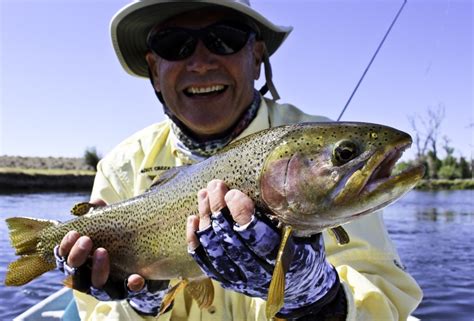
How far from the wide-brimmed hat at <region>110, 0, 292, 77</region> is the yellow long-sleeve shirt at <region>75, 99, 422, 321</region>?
572mm

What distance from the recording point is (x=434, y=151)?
1981 inches

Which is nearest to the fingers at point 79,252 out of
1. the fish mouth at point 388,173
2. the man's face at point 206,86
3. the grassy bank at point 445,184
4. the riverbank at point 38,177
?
the man's face at point 206,86

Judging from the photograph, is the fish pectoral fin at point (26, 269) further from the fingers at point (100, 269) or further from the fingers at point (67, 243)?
the fingers at point (100, 269)

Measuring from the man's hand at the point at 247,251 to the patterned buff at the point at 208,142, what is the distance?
3.94 ft

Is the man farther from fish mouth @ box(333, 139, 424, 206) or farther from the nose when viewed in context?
fish mouth @ box(333, 139, 424, 206)

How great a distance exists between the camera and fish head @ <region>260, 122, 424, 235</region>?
2.05m

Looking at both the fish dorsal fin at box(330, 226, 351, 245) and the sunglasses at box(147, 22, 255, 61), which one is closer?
the fish dorsal fin at box(330, 226, 351, 245)

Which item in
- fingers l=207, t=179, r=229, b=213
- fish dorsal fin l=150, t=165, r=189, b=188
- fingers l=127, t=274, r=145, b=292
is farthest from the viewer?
fingers l=127, t=274, r=145, b=292

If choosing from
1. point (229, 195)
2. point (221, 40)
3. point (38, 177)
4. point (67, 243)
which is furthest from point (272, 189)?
point (38, 177)

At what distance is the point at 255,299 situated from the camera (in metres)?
3.22

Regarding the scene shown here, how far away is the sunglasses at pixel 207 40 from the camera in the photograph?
11.8 ft

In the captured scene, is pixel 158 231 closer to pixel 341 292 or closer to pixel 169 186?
pixel 169 186

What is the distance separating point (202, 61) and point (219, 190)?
4.66ft

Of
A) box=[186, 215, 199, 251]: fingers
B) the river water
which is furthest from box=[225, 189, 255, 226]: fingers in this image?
the river water
